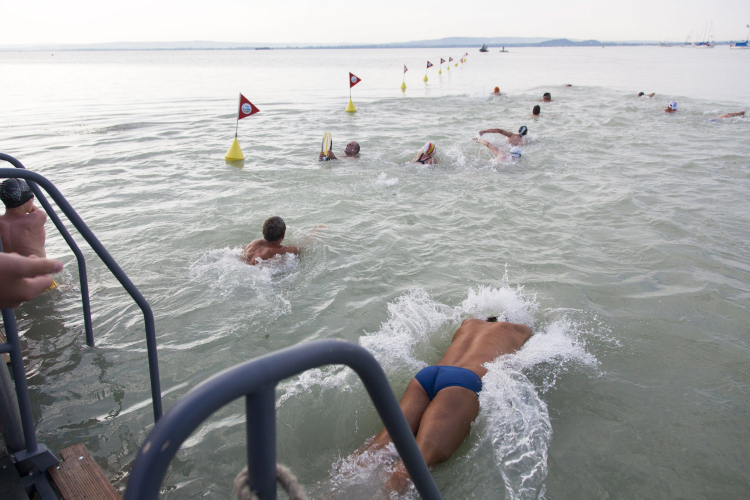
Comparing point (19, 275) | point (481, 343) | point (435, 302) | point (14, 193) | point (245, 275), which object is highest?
point (19, 275)

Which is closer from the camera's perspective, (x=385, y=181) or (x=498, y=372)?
(x=498, y=372)

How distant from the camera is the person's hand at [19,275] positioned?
1265mm

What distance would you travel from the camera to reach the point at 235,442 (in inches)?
122

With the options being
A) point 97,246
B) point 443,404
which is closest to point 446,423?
point 443,404

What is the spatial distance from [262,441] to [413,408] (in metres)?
2.13

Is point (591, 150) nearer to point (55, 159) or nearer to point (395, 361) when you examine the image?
point (395, 361)

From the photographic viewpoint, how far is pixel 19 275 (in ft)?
4.19

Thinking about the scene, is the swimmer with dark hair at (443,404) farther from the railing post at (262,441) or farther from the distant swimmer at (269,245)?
the distant swimmer at (269,245)

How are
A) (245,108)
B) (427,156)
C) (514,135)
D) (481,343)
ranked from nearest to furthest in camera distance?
1. (481,343)
2. (245,108)
3. (427,156)
4. (514,135)

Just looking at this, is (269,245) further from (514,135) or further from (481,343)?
(514,135)

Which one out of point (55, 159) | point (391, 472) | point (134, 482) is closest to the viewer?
point (134, 482)

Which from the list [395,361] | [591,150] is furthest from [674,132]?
[395,361]

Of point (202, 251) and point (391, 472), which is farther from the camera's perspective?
point (202, 251)

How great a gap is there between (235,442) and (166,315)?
2.01 metres
